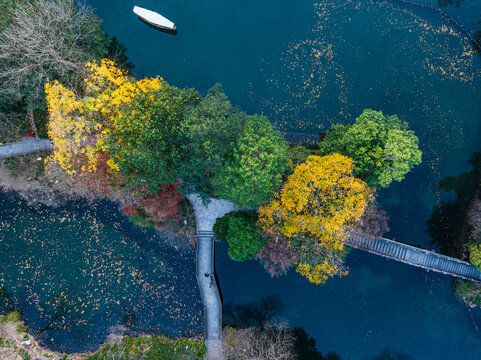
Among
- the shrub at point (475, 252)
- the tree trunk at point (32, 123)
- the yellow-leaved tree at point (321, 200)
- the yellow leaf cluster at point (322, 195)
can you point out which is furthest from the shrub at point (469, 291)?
the tree trunk at point (32, 123)

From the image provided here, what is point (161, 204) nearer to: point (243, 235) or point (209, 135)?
point (243, 235)

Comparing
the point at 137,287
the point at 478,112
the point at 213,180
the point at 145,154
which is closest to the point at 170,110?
the point at 145,154

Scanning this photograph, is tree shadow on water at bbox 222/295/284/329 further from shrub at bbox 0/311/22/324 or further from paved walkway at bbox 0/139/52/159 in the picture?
paved walkway at bbox 0/139/52/159

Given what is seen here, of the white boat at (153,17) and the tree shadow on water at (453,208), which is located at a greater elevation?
the white boat at (153,17)

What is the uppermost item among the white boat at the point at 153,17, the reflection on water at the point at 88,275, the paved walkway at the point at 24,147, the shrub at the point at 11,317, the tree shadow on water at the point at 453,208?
the white boat at the point at 153,17

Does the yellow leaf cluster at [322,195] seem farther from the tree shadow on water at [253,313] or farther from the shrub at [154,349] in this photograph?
→ the shrub at [154,349]

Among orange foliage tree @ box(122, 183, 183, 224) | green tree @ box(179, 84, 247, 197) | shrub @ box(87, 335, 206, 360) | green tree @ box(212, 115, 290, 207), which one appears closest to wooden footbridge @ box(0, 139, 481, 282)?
green tree @ box(212, 115, 290, 207)

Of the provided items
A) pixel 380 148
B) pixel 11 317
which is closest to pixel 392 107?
pixel 380 148
